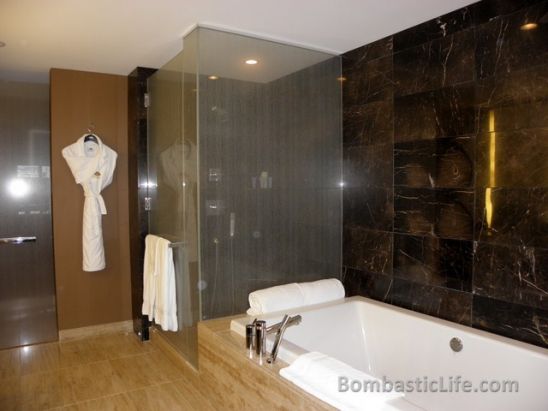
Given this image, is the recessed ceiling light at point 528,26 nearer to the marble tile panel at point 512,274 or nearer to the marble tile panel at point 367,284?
the marble tile panel at point 512,274

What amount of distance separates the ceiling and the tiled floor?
224 cm

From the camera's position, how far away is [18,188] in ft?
11.7

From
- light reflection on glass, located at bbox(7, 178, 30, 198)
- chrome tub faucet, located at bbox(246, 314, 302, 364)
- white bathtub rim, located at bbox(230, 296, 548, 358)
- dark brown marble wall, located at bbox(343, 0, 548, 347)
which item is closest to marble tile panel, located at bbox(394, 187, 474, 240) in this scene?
dark brown marble wall, located at bbox(343, 0, 548, 347)

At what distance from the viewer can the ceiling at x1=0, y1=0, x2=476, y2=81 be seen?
2230 mm

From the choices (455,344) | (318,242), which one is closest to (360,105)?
(318,242)

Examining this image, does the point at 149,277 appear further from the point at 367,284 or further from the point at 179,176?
the point at 367,284

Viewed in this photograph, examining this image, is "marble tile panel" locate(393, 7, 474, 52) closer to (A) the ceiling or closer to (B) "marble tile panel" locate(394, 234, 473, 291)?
(A) the ceiling

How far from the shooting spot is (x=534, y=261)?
202 centimetres

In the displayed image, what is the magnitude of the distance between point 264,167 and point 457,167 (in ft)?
3.88

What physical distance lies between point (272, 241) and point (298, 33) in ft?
4.50

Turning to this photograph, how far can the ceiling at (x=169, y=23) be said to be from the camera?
223 cm

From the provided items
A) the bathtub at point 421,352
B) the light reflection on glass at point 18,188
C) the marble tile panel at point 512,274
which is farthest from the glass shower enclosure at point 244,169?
the light reflection on glass at point 18,188

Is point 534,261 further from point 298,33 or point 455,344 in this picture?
point 298,33

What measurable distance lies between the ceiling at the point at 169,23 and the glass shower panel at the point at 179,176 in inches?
9.7
